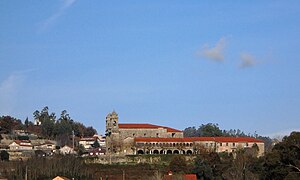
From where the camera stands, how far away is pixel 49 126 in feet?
428

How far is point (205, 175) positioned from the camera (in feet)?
217

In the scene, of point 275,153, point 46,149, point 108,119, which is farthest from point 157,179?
point 46,149

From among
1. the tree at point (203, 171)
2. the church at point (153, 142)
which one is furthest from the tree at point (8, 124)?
the tree at point (203, 171)

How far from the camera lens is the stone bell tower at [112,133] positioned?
91.1 metres

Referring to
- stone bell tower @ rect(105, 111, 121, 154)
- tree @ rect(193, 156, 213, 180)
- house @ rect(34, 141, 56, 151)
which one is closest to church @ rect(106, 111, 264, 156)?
stone bell tower @ rect(105, 111, 121, 154)

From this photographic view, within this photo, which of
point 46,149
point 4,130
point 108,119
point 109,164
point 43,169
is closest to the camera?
point 43,169

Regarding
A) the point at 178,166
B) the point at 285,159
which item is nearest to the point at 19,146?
the point at 178,166

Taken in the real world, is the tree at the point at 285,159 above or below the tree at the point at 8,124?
below

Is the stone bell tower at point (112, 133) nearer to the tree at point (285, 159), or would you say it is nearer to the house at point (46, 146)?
the house at point (46, 146)

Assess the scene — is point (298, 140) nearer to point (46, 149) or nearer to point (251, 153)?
point (251, 153)

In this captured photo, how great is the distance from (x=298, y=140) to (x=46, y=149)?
66.4m

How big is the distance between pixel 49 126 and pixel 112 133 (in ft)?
133

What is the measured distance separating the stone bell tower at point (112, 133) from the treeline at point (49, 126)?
28.2 meters

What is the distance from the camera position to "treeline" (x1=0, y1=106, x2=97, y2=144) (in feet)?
421
